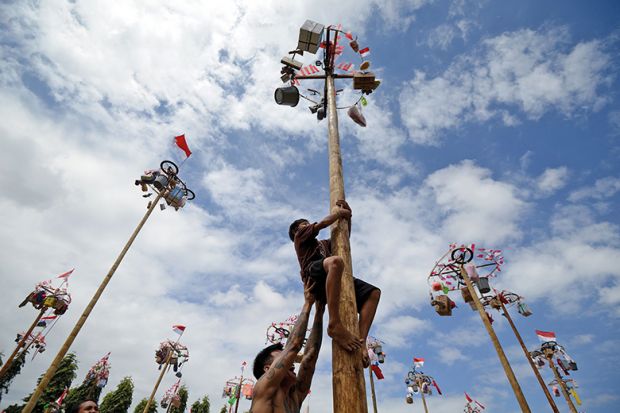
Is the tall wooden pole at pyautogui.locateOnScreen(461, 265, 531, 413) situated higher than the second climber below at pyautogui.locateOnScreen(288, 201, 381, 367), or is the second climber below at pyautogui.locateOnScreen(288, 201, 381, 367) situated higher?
the tall wooden pole at pyautogui.locateOnScreen(461, 265, 531, 413)

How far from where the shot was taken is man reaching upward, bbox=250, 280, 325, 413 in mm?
2996

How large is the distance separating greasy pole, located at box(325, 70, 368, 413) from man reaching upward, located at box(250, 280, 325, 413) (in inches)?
19.2

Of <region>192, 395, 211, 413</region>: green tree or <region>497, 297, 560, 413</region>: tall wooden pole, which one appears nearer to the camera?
<region>497, 297, 560, 413</region>: tall wooden pole

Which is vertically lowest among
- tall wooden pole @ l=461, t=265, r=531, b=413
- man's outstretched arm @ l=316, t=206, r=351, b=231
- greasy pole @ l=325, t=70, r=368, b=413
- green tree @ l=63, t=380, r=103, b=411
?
greasy pole @ l=325, t=70, r=368, b=413

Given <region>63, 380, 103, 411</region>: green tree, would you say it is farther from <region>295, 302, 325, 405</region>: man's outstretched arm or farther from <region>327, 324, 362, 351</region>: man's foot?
<region>327, 324, 362, 351</region>: man's foot

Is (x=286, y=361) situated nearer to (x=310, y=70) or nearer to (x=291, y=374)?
(x=291, y=374)

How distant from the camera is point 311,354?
3.30 m

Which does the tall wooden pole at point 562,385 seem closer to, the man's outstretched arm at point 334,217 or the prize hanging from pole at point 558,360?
the prize hanging from pole at point 558,360

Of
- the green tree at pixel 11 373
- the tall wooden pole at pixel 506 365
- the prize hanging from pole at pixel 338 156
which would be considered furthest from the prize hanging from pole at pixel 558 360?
the green tree at pixel 11 373

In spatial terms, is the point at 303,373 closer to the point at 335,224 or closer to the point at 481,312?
the point at 335,224

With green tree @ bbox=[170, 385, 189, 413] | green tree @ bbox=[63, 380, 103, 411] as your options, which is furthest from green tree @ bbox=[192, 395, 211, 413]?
green tree @ bbox=[63, 380, 103, 411]

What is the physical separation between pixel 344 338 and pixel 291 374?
1.24 meters

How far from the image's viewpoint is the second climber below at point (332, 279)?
8.03 feet

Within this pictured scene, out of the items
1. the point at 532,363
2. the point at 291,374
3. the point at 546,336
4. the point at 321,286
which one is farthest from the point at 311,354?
the point at 546,336
